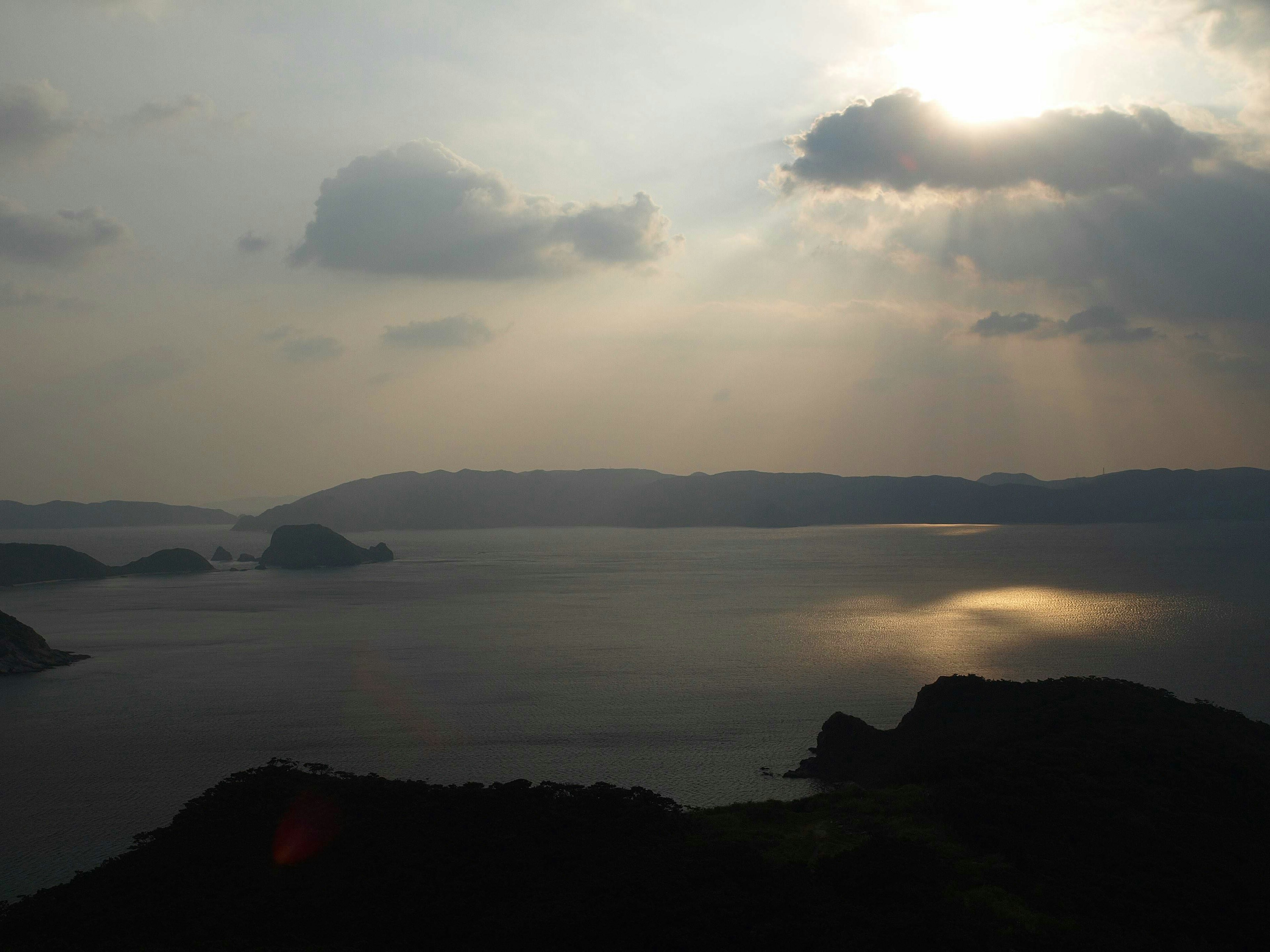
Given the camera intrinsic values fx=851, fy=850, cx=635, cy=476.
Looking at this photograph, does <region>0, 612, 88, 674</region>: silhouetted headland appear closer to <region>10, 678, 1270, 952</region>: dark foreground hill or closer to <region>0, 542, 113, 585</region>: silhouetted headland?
<region>10, 678, 1270, 952</region>: dark foreground hill

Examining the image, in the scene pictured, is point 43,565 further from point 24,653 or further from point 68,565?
point 24,653

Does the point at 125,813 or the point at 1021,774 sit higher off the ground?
the point at 1021,774

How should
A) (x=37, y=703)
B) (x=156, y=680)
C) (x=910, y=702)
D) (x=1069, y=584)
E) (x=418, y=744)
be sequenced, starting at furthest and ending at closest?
(x=1069, y=584), (x=156, y=680), (x=37, y=703), (x=910, y=702), (x=418, y=744)

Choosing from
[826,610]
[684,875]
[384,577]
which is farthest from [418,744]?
[384,577]

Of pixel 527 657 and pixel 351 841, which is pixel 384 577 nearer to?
pixel 527 657

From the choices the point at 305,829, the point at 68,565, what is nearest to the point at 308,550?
the point at 68,565

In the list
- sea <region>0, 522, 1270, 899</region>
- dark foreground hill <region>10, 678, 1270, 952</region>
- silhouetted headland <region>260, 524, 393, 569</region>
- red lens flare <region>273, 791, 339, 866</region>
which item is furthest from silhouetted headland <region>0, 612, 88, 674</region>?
silhouetted headland <region>260, 524, 393, 569</region>
